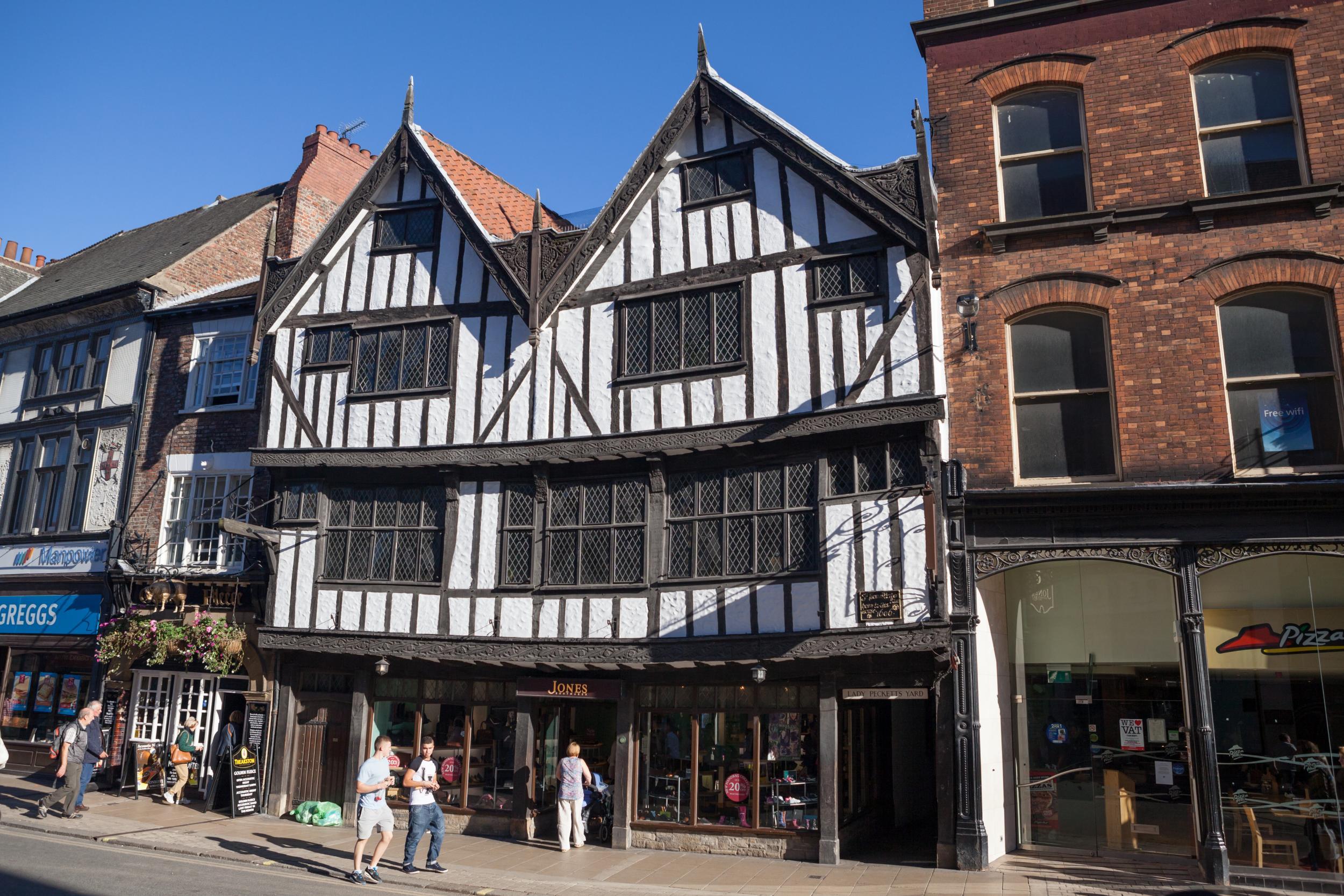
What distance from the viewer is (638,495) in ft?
50.4

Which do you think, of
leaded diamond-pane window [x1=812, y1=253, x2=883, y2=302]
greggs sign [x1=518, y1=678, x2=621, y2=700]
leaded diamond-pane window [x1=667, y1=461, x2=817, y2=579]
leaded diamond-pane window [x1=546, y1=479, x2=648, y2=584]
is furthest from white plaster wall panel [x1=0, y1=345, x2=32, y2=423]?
leaded diamond-pane window [x1=812, y1=253, x2=883, y2=302]

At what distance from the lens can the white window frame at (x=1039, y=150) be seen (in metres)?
14.2

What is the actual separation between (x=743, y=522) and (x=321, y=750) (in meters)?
8.44

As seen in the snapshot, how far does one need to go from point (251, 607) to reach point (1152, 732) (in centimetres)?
1464

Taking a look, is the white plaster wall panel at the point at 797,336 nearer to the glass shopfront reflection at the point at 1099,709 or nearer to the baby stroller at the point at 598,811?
the glass shopfront reflection at the point at 1099,709

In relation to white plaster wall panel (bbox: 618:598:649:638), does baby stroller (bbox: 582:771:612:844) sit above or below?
below

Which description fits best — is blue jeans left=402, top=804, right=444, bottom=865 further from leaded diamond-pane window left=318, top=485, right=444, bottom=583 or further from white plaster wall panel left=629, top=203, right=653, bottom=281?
white plaster wall panel left=629, top=203, right=653, bottom=281

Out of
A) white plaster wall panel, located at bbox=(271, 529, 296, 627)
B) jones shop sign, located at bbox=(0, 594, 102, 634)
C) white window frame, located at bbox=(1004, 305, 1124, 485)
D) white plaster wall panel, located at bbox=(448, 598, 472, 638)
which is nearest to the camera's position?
white window frame, located at bbox=(1004, 305, 1124, 485)

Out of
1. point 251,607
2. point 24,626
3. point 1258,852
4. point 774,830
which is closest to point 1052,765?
point 1258,852

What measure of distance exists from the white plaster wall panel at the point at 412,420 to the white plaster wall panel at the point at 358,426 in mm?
696

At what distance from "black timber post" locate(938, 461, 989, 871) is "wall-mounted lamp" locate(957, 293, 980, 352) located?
1.75 meters

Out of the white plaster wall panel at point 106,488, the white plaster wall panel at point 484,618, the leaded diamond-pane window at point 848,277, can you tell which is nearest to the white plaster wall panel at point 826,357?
the leaded diamond-pane window at point 848,277

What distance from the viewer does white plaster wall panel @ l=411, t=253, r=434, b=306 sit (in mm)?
17328

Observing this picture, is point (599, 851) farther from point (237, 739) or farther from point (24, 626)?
point (24, 626)
